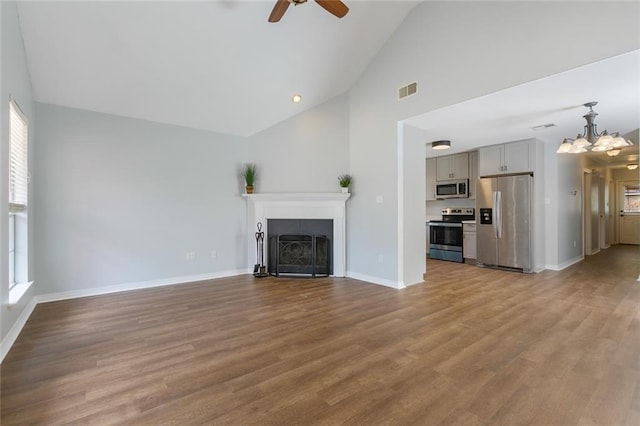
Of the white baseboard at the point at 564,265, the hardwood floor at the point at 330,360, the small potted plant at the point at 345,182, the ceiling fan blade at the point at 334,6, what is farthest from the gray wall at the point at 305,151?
the white baseboard at the point at 564,265

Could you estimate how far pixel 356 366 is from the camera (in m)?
2.12

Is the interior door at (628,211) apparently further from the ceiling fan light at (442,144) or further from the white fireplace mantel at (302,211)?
the white fireplace mantel at (302,211)

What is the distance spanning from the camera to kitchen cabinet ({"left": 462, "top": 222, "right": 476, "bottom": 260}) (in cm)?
622

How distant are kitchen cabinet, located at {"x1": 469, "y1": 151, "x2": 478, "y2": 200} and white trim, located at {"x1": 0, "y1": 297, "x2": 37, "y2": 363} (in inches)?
282

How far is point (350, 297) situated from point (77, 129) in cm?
423

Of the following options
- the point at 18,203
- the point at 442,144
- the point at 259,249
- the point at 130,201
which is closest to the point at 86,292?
the point at 130,201

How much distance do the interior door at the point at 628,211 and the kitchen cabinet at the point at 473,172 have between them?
23.4 ft

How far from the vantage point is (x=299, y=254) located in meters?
5.26

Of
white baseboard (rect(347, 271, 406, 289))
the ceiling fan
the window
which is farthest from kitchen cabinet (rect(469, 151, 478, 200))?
the window

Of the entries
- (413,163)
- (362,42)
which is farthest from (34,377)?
(362,42)

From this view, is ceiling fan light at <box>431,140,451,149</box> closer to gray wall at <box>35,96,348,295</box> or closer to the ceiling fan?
gray wall at <box>35,96,348,295</box>

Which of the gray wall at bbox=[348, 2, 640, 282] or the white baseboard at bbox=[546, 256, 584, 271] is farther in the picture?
the white baseboard at bbox=[546, 256, 584, 271]

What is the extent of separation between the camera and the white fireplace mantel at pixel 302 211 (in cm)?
507

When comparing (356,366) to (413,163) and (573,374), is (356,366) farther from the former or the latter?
(413,163)
